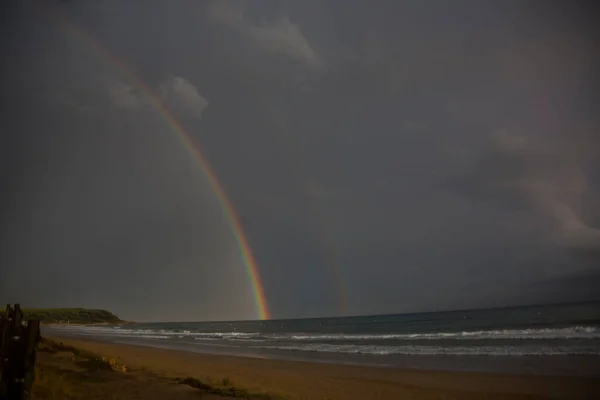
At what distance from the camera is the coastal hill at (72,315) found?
140 metres

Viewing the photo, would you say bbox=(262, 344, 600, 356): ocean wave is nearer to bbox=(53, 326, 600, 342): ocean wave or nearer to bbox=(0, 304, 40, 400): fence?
bbox=(53, 326, 600, 342): ocean wave

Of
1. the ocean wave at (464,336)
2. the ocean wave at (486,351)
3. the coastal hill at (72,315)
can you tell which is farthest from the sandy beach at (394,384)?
the coastal hill at (72,315)

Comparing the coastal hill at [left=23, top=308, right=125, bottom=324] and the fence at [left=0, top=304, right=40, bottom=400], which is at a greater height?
the fence at [left=0, top=304, right=40, bottom=400]

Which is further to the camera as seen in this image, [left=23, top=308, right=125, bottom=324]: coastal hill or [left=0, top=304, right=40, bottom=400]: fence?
[left=23, top=308, right=125, bottom=324]: coastal hill

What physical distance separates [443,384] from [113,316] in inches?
7430

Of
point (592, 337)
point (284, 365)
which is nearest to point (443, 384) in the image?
point (284, 365)

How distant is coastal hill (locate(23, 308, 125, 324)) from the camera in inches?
5497

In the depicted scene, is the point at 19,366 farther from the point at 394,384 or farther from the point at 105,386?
the point at 394,384

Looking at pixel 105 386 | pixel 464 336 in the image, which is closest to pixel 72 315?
Answer: pixel 464 336

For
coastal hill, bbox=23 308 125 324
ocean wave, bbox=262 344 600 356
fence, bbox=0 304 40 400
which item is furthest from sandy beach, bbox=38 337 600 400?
coastal hill, bbox=23 308 125 324

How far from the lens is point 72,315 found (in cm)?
15162

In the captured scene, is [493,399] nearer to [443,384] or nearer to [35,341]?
[443,384]

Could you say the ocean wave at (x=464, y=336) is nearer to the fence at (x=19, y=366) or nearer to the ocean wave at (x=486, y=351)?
the ocean wave at (x=486, y=351)

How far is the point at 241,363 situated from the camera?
23953mm
